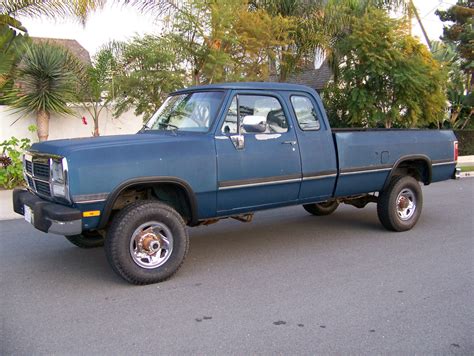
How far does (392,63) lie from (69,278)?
12.8 meters

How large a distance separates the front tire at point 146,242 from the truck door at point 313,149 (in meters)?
1.76

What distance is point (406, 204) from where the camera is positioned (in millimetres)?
7445

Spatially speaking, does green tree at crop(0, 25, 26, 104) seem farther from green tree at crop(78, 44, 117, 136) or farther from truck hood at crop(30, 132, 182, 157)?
truck hood at crop(30, 132, 182, 157)

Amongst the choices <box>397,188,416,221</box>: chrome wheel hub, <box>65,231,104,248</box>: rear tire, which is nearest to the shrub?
<box>65,231,104,248</box>: rear tire

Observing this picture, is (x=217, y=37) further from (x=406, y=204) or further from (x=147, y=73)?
(x=406, y=204)

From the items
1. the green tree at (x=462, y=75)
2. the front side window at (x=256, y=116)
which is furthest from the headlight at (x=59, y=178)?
the green tree at (x=462, y=75)

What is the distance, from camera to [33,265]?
19.2ft

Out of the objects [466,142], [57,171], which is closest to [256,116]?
[57,171]

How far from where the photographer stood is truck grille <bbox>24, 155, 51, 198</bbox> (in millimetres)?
5051

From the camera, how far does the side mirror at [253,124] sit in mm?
5555

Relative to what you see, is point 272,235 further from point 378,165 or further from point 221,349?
point 221,349

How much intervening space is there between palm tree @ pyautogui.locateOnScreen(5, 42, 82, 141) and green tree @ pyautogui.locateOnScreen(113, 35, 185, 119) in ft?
4.59

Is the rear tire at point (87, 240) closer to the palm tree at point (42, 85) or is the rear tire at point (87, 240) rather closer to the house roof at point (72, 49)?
the palm tree at point (42, 85)

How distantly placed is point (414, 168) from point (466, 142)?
14.0 metres
